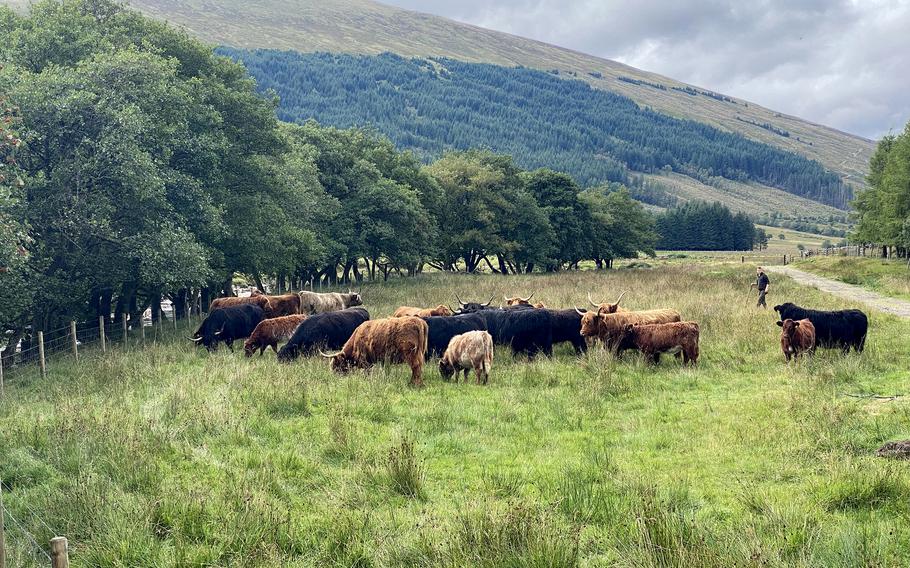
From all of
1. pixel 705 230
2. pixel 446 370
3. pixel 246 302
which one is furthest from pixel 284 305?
pixel 705 230

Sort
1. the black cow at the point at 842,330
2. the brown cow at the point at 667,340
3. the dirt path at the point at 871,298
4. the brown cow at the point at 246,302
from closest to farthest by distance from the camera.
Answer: the brown cow at the point at 667,340 → the black cow at the point at 842,330 → the brown cow at the point at 246,302 → the dirt path at the point at 871,298

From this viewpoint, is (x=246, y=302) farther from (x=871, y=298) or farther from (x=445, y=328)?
(x=871, y=298)

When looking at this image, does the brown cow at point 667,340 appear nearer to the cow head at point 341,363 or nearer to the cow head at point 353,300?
the cow head at point 341,363

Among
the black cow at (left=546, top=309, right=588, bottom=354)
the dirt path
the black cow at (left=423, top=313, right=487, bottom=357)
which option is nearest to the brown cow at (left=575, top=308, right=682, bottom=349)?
the black cow at (left=546, top=309, right=588, bottom=354)

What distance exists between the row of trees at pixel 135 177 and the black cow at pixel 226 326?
120cm

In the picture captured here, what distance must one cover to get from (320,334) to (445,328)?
299cm

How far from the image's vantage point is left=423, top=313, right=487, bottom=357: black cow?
14383 millimetres

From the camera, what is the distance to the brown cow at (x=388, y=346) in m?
11.9

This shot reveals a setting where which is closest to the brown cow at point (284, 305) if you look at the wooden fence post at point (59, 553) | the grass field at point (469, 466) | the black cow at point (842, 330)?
the grass field at point (469, 466)

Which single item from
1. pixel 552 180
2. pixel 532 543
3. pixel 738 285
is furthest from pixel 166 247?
pixel 552 180

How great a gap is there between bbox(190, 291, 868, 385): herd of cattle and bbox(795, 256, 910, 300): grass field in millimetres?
16494

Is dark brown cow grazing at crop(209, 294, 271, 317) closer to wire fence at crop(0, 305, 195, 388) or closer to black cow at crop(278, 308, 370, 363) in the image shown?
wire fence at crop(0, 305, 195, 388)

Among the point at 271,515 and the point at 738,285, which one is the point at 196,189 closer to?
the point at 271,515

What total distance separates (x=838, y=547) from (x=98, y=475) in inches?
258
